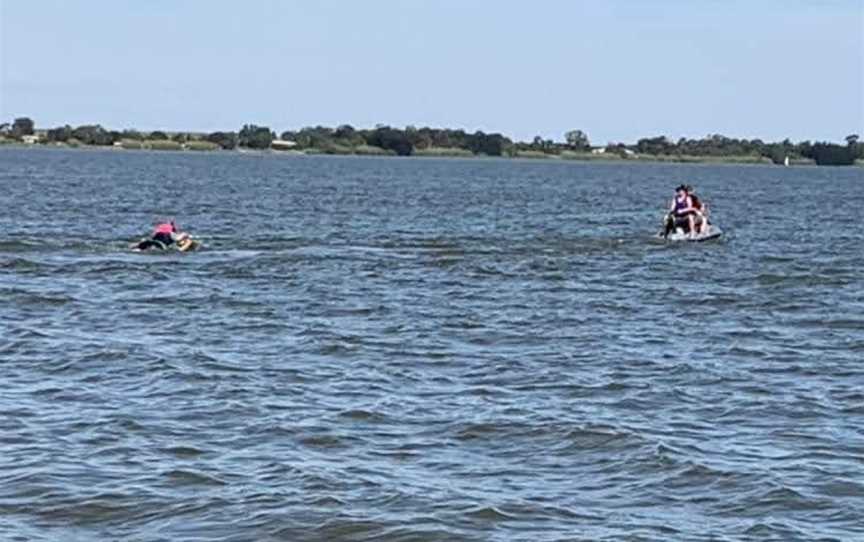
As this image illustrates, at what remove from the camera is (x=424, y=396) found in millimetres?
20297

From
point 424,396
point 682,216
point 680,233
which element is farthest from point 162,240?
point 424,396

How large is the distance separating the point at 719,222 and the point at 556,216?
6.43m

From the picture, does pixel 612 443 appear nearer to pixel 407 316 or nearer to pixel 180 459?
pixel 180 459

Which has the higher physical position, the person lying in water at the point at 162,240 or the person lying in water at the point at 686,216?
the person lying in water at the point at 686,216

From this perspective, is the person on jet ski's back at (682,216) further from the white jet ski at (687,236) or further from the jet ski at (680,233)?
the white jet ski at (687,236)

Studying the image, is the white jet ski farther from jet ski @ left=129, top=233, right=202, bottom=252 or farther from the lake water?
jet ski @ left=129, top=233, right=202, bottom=252

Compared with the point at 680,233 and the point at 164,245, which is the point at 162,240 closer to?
the point at 164,245

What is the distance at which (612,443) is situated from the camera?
17.7m

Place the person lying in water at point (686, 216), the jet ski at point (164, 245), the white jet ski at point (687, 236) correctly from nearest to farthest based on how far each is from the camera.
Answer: the jet ski at point (164, 245) < the person lying in water at point (686, 216) < the white jet ski at point (687, 236)

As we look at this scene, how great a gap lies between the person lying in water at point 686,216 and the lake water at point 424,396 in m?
5.91

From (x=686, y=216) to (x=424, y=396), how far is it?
30.6m

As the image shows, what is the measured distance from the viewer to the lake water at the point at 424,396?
1477 cm

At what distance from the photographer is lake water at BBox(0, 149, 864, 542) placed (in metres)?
14.8

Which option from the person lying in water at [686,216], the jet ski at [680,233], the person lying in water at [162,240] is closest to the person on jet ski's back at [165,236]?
the person lying in water at [162,240]
